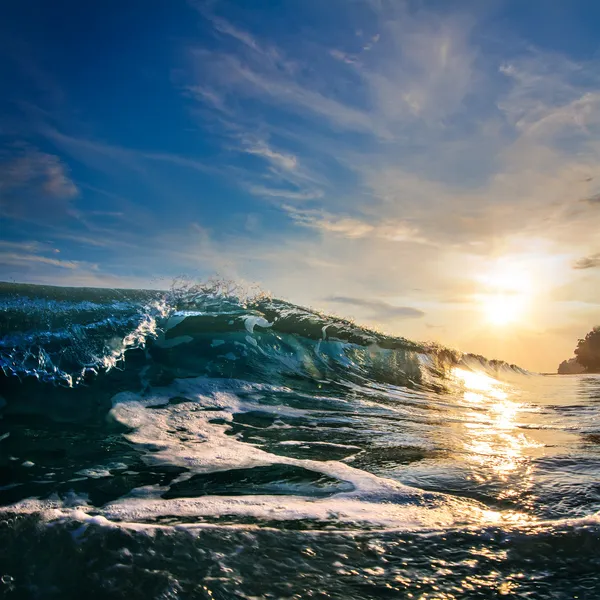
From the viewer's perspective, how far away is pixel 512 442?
6.09 m

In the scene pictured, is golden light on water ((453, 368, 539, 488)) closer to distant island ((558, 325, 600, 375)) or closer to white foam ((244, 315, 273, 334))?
white foam ((244, 315, 273, 334))

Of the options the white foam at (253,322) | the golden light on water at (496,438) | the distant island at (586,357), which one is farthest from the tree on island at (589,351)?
the white foam at (253,322)

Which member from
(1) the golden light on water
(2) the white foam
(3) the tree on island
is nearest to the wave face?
(1) the golden light on water

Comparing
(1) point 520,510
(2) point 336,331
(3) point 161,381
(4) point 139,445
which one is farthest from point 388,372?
(1) point 520,510

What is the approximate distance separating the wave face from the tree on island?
39.5 metres

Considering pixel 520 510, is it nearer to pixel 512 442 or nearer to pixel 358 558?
pixel 358 558

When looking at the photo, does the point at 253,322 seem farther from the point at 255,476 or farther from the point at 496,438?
the point at 255,476

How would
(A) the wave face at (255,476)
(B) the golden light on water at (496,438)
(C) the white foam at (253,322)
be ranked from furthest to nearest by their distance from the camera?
(C) the white foam at (253,322)
(B) the golden light on water at (496,438)
(A) the wave face at (255,476)

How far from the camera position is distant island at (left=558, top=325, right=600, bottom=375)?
44.3 meters

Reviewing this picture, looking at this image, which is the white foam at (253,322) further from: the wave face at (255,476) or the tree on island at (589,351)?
the tree on island at (589,351)

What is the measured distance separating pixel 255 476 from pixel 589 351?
50.6m

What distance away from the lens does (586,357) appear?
45438 millimetres

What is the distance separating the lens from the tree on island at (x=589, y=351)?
4419 centimetres

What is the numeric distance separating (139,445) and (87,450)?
0.59 m
